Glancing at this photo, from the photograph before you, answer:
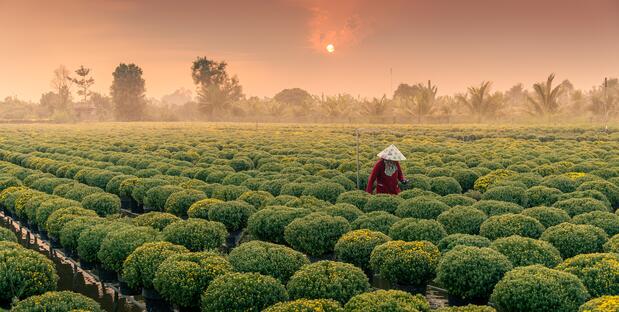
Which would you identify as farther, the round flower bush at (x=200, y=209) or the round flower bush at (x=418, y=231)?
the round flower bush at (x=200, y=209)

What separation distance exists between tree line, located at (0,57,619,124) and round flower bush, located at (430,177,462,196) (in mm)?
53175

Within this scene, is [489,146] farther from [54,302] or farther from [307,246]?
[54,302]

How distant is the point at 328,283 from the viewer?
32.6ft

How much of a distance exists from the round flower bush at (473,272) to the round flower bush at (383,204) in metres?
5.69

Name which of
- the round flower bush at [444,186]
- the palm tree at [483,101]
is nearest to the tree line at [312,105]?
the palm tree at [483,101]

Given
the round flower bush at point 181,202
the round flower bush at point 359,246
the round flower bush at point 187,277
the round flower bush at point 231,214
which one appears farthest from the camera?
the round flower bush at point 181,202

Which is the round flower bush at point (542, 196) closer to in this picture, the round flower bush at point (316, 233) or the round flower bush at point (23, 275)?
the round flower bush at point (316, 233)

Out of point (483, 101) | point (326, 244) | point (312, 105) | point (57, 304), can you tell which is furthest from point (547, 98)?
point (57, 304)

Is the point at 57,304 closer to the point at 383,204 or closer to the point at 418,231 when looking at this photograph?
the point at 418,231

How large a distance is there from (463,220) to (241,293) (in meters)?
6.95

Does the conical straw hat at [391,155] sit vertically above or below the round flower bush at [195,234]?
above

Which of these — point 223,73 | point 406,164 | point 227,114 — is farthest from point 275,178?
point 223,73

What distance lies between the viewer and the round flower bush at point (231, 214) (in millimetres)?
15898

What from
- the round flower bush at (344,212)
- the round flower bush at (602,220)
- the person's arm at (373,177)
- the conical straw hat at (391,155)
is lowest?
the round flower bush at (344,212)
